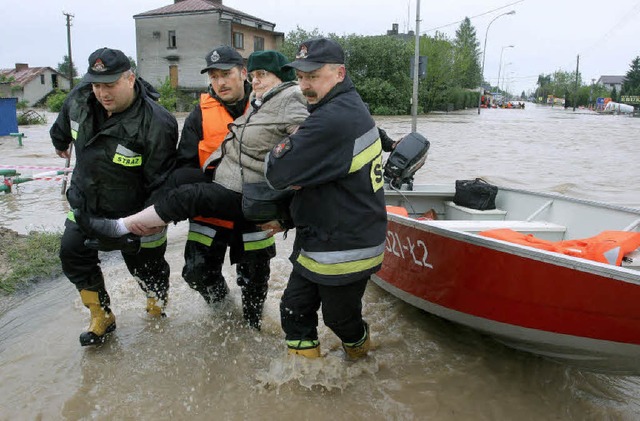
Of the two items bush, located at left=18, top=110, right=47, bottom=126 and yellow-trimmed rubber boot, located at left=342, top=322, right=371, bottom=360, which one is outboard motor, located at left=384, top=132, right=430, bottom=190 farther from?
bush, located at left=18, top=110, right=47, bottom=126

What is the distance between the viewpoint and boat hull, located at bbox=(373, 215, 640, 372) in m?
2.83

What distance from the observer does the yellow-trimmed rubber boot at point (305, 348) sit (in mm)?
3316

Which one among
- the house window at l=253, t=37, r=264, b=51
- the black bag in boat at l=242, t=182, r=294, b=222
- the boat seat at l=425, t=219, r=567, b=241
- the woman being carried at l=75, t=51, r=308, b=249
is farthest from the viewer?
the house window at l=253, t=37, r=264, b=51

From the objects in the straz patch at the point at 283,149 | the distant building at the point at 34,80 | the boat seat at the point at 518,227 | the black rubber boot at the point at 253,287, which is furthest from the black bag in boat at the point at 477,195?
the distant building at the point at 34,80

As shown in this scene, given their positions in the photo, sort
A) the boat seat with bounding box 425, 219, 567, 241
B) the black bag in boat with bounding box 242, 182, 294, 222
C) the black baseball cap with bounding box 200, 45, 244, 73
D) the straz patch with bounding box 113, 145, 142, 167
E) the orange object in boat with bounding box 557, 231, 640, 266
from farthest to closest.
A: the boat seat with bounding box 425, 219, 567, 241, the straz patch with bounding box 113, 145, 142, 167, the black baseball cap with bounding box 200, 45, 244, 73, the orange object in boat with bounding box 557, 231, 640, 266, the black bag in boat with bounding box 242, 182, 294, 222

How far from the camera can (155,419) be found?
3.14 meters

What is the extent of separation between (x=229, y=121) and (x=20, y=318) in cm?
255

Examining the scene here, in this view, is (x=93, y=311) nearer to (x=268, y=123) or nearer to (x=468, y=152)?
(x=268, y=123)

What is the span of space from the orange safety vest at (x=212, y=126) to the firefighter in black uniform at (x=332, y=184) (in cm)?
77

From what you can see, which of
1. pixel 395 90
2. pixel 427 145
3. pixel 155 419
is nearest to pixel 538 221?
pixel 427 145

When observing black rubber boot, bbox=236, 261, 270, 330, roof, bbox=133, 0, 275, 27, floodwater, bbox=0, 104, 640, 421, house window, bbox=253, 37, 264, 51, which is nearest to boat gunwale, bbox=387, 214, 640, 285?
floodwater, bbox=0, 104, 640, 421

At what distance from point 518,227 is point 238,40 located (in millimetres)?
42233

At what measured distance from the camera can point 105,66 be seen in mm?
3309

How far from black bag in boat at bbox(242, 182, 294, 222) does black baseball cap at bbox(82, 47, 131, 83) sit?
3.67 ft
